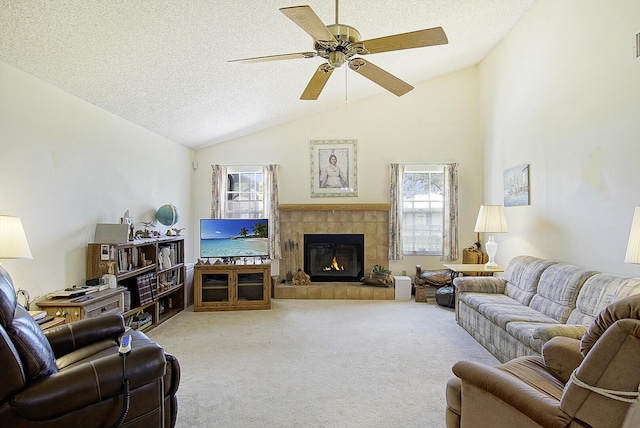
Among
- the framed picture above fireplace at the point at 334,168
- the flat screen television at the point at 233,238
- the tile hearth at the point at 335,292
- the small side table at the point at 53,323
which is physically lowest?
the tile hearth at the point at 335,292

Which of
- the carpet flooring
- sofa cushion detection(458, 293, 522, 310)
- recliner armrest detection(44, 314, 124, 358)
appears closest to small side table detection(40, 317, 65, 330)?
recliner armrest detection(44, 314, 124, 358)

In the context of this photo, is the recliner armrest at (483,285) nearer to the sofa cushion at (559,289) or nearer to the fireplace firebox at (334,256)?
the sofa cushion at (559,289)

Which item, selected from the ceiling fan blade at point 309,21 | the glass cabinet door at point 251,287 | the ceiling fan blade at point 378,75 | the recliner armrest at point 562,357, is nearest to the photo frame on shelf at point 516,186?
the ceiling fan blade at point 378,75

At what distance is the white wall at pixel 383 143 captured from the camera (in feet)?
20.3

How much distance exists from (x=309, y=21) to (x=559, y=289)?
3.22m

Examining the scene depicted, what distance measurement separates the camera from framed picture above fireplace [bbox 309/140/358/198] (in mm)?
6250

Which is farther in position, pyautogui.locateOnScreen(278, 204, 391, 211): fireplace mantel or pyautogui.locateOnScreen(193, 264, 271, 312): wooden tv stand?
pyautogui.locateOnScreen(278, 204, 391, 211): fireplace mantel

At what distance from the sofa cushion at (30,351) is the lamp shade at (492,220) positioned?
4.50 meters

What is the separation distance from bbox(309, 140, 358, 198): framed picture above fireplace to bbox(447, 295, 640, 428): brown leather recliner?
4547 mm

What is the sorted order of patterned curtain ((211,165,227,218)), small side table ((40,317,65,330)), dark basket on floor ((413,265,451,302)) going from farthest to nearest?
1. patterned curtain ((211,165,227,218))
2. dark basket on floor ((413,265,451,302))
3. small side table ((40,317,65,330))

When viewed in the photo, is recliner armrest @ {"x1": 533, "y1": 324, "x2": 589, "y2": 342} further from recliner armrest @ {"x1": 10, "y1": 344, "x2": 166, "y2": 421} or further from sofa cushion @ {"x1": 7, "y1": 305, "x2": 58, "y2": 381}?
sofa cushion @ {"x1": 7, "y1": 305, "x2": 58, "y2": 381}

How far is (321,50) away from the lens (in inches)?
89.0

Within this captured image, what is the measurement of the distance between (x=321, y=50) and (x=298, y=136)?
407cm

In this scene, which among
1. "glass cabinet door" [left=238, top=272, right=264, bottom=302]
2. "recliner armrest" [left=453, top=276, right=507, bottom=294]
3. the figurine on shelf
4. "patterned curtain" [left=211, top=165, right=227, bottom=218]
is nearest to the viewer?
"recliner armrest" [left=453, top=276, right=507, bottom=294]
